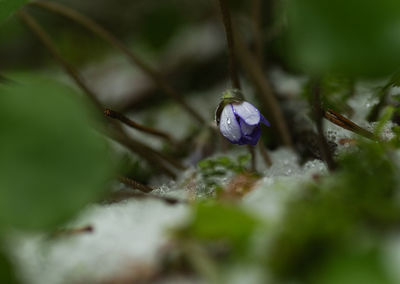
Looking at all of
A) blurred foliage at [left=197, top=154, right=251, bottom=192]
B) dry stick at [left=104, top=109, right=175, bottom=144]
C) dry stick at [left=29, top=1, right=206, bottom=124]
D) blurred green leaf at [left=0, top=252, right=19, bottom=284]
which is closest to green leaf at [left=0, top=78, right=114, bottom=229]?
blurred green leaf at [left=0, top=252, right=19, bottom=284]

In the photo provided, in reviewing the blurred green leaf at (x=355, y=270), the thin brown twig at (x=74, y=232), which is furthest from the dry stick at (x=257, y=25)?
the blurred green leaf at (x=355, y=270)

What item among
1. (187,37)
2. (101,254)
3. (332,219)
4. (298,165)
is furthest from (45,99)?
(187,37)

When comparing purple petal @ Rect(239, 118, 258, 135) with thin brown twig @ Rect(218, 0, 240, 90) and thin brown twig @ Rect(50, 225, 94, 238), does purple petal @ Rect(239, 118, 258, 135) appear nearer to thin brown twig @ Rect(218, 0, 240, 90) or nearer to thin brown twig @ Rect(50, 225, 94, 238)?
thin brown twig @ Rect(218, 0, 240, 90)

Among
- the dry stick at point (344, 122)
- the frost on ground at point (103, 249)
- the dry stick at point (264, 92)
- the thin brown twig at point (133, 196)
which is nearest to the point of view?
the frost on ground at point (103, 249)

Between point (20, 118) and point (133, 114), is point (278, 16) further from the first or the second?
point (20, 118)

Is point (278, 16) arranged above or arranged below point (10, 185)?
above

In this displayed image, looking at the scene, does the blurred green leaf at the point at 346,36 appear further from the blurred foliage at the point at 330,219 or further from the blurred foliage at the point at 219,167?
the blurred foliage at the point at 219,167
